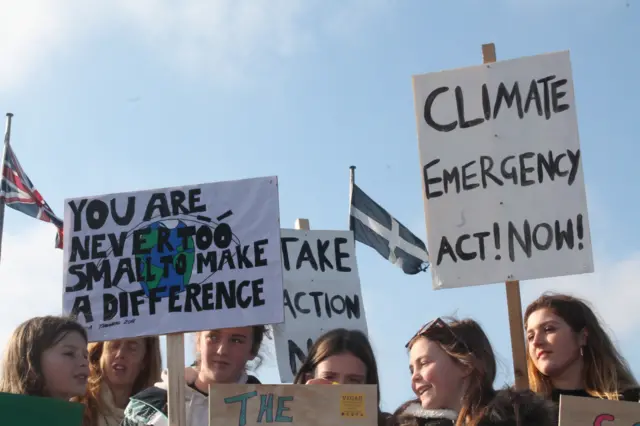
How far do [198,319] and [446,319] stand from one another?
4.41 ft

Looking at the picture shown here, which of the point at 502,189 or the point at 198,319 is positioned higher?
the point at 502,189

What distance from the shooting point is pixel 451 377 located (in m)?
4.33

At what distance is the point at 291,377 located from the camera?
24.2ft

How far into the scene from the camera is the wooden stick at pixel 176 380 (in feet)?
15.8

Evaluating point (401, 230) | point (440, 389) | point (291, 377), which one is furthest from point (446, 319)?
point (401, 230)

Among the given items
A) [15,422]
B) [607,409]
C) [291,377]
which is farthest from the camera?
[291,377]

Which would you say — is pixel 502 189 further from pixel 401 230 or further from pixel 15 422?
pixel 401 230

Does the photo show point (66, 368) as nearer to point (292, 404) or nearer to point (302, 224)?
point (292, 404)

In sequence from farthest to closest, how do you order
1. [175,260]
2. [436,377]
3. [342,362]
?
[175,260]
[342,362]
[436,377]

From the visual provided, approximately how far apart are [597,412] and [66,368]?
256cm

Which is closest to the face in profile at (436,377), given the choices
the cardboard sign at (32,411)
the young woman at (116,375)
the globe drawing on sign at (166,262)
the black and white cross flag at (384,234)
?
the globe drawing on sign at (166,262)

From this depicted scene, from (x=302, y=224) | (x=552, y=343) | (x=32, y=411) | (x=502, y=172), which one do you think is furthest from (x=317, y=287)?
(x=32, y=411)

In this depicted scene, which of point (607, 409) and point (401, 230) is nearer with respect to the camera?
point (607, 409)

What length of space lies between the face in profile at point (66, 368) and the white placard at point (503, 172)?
187 centimetres
